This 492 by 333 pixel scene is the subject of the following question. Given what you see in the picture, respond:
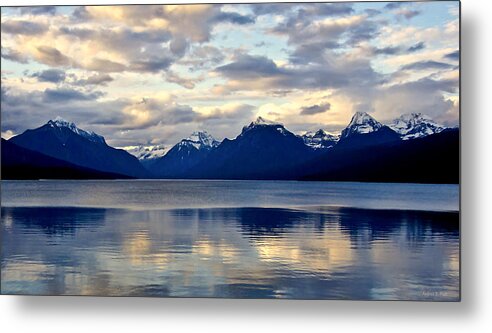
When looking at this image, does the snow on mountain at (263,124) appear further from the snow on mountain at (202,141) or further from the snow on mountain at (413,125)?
the snow on mountain at (413,125)

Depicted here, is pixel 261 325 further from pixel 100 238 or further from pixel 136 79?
pixel 136 79

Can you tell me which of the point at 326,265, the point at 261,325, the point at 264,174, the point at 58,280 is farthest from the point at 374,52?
the point at 58,280

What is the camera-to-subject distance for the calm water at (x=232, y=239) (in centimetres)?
478

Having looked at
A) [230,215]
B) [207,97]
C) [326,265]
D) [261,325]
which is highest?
[207,97]

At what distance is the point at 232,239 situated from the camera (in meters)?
4.96

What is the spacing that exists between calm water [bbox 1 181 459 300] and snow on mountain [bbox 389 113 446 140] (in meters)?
0.35

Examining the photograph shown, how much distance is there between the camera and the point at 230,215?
5.02 metres

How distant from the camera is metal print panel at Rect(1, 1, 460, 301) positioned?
4820 millimetres

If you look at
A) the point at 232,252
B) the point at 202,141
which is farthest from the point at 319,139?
the point at 232,252

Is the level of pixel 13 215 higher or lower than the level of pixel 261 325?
higher

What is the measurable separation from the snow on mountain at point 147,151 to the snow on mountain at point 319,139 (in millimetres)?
955

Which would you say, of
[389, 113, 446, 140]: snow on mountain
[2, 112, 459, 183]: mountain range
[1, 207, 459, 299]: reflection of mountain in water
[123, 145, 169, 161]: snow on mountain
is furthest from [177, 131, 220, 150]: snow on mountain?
[389, 113, 446, 140]: snow on mountain

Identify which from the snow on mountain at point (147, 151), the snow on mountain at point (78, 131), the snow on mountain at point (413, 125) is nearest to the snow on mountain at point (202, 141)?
the snow on mountain at point (147, 151)

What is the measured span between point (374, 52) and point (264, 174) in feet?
3.53
